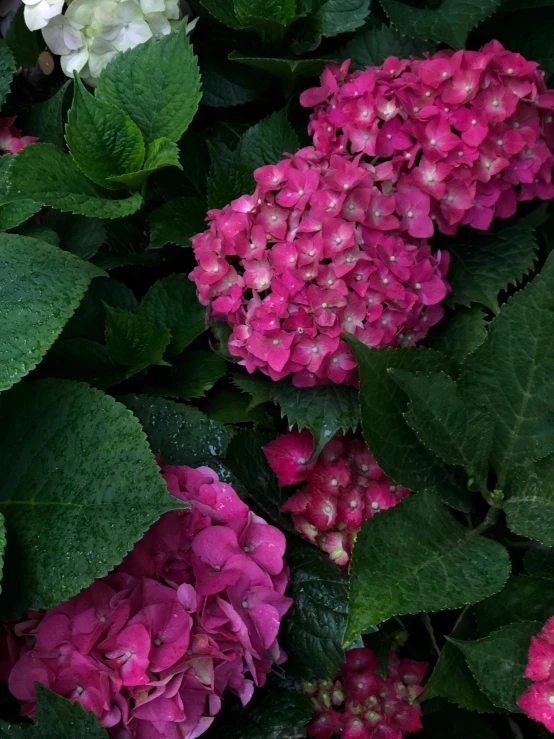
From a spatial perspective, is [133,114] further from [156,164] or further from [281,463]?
[281,463]

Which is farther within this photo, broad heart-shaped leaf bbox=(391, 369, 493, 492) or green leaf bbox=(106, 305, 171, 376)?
green leaf bbox=(106, 305, 171, 376)

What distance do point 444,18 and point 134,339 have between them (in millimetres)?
602

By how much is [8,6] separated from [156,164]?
17.5 inches

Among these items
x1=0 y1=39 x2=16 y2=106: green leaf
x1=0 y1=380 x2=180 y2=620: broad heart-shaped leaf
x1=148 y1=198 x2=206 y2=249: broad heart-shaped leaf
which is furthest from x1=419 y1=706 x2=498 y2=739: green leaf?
x1=0 y1=39 x2=16 y2=106: green leaf

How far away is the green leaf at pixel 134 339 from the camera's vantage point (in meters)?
0.96

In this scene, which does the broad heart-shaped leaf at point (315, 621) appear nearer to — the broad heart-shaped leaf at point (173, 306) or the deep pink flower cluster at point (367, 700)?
the deep pink flower cluster at point (367, 700)

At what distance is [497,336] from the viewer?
2.71 ft

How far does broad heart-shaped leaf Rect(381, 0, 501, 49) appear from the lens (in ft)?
3.21

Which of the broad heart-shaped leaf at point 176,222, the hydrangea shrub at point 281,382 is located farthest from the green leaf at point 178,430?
the broad heart-shaped leaf at point 176,222

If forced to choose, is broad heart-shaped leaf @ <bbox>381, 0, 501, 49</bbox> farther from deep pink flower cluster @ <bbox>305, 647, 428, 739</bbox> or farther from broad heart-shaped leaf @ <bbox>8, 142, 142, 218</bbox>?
deep pink flower cluster @ <bbox>305, 647, 428, 739</bbox>

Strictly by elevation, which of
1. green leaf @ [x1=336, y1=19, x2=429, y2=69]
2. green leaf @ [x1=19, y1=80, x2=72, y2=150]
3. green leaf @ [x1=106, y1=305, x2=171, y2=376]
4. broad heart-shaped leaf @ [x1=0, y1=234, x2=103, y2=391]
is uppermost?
green leaf @ [x1=19, y1=80, x2=72, y2=150]

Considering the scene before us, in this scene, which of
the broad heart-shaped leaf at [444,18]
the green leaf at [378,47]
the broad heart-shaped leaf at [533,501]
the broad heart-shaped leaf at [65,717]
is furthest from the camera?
the green leaf at [378,47]

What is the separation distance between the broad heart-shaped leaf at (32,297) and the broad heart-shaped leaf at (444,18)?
56cm

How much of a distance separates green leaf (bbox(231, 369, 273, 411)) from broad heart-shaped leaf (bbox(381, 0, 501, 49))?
19.8 inches
